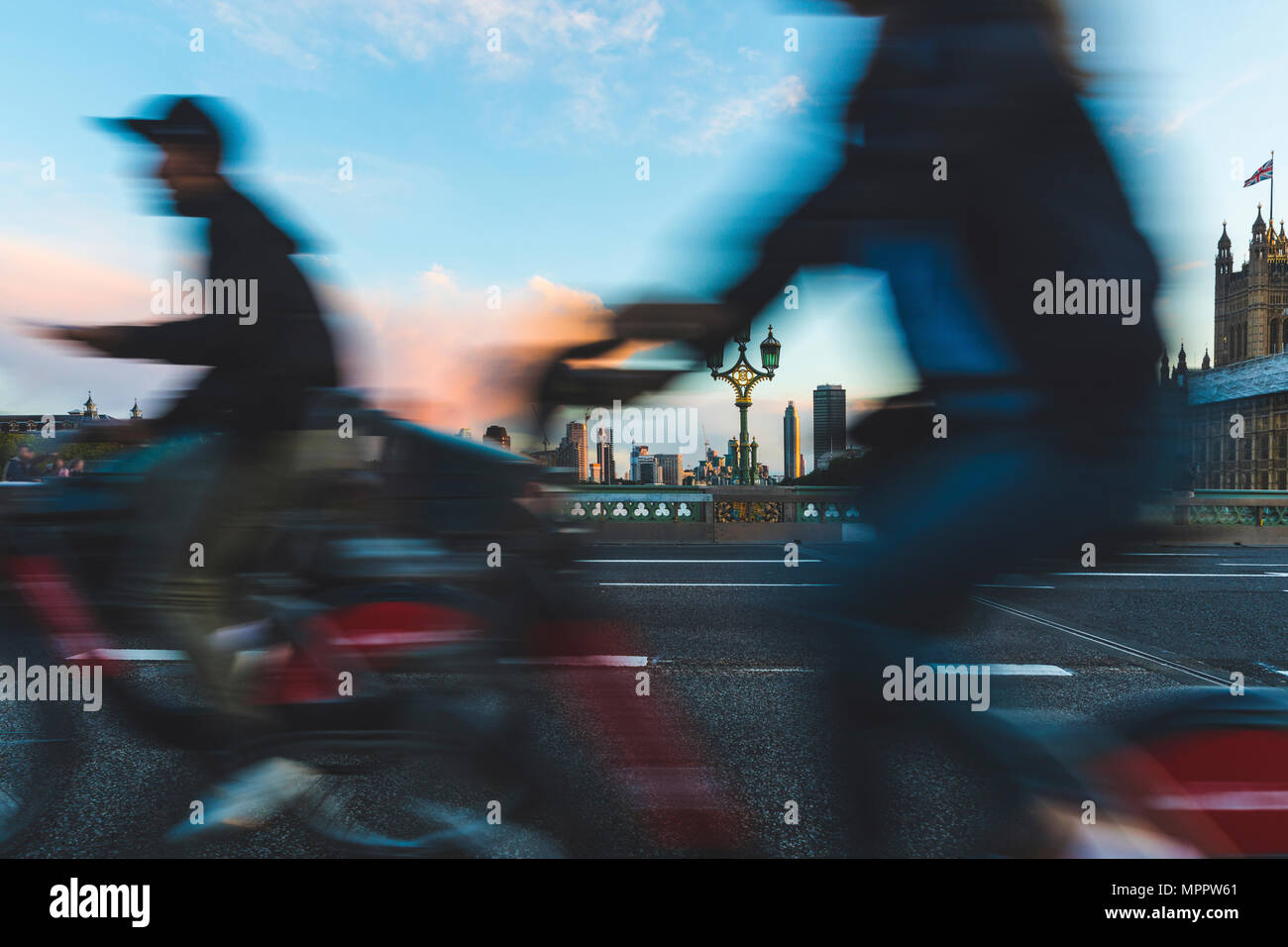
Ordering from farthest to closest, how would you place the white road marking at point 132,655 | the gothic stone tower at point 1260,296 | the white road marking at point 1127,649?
the gothic stone tower at point 1260,296, the white road marking at point 1127,649, the white road marking at point 132,655

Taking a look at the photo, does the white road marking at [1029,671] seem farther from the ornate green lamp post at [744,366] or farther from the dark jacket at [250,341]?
the dark jacket at [250,341]

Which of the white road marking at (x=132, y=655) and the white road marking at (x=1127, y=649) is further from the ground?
the white road marking at (x=132, y=655)

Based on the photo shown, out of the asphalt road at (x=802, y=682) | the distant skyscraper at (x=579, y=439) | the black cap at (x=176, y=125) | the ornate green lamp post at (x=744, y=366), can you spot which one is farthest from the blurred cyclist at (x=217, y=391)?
the ornate green lamp post at (x=744, y=366)

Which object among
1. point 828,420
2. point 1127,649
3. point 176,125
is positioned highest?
point 176,125

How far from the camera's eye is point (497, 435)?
1.60m

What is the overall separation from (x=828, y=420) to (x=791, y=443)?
450 mm

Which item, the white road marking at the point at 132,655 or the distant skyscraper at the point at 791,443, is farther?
the distant skyscraper at the point at 791,443

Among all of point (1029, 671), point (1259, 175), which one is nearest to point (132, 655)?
point (1029, 671)

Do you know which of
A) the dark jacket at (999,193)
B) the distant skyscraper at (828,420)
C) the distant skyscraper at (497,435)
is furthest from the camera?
the distant skyscraper at (828,420)

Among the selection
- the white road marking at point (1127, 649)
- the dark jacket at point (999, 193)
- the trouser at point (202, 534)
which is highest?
the dark jacket at point (999, 193)

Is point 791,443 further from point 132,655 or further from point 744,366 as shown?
point 132,655

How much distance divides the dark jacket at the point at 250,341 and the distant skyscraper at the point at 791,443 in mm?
1216

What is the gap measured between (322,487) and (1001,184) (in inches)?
65.7

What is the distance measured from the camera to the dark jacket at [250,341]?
71.6 inches
